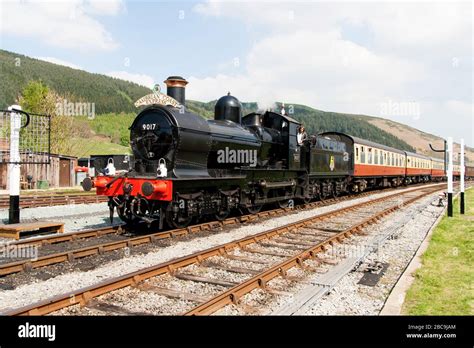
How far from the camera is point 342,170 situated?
21438 mm

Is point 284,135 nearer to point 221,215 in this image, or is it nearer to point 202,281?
point 221,215

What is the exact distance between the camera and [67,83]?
107m

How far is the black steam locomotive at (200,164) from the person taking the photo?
397 inches

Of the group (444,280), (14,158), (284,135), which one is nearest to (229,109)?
(284,135)

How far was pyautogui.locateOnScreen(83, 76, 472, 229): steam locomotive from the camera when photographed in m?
10.1

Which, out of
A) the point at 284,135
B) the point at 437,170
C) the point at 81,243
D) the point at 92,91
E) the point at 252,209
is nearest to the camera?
the point at 81,243

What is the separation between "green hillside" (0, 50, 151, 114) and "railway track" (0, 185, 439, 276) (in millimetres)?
84549

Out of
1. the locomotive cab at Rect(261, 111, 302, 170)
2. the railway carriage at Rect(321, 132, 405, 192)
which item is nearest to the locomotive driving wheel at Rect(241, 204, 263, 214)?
the locomotive cab at Rect(261, 111, 302, 170)

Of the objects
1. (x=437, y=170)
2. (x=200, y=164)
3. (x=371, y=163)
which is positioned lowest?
(x=200, y=164)

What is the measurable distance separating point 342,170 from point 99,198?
12.8 meters

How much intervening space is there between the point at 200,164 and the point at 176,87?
2.76 metres

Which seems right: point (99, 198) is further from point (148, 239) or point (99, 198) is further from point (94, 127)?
point (94, 127)

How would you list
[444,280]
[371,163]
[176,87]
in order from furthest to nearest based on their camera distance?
[371,163], [176,87], [444,280]

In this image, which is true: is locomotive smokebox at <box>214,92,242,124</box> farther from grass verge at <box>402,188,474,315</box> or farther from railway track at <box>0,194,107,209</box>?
railway track at <box>0,194,107,209</box>
